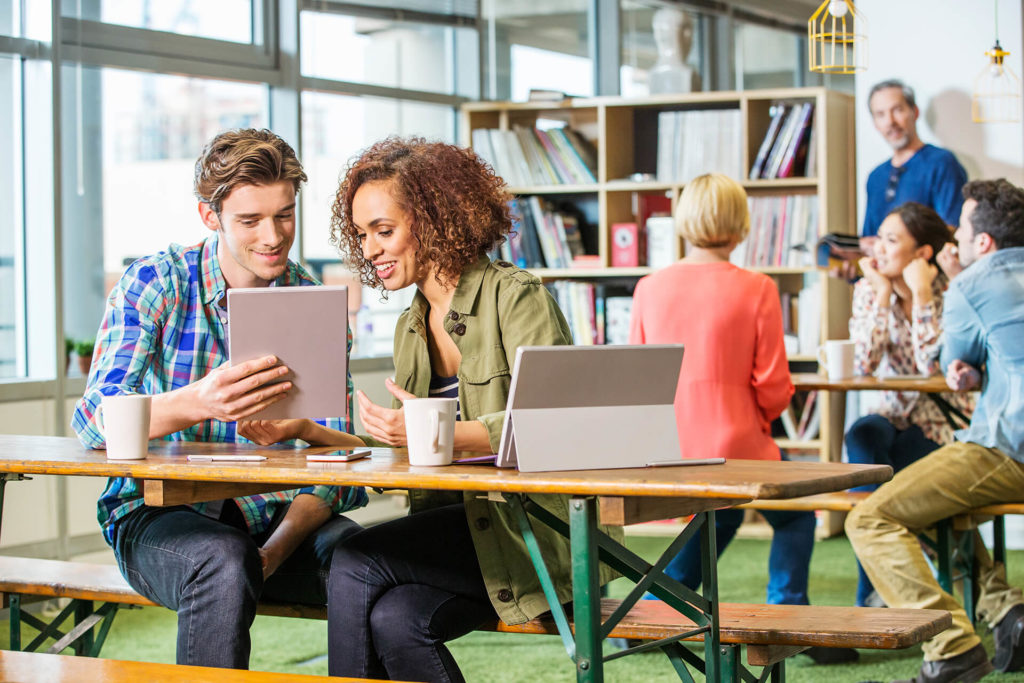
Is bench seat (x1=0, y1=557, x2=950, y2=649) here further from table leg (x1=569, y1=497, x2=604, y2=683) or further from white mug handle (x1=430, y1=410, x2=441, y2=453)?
white mug handle (x1=430, y1=410, x2=441, y2=453)

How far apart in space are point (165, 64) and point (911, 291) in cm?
279

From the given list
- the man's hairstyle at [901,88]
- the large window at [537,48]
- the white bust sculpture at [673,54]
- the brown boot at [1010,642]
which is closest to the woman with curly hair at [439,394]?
the brown boot at [1010,642]

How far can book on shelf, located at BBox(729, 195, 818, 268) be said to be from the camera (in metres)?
5.20

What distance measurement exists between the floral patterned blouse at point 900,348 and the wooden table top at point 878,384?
9 centimetres

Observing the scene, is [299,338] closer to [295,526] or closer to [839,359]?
[295,526]

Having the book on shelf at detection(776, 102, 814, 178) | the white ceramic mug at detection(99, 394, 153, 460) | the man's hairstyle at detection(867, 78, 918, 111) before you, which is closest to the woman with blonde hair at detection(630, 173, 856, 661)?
the white ceramic mug at detection(99, 394, 153, 460)

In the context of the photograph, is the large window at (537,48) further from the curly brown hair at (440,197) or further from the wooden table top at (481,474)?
the wooden table top at (481,474)

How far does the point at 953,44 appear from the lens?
4941mm

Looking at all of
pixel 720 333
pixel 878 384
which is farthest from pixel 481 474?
pixel 878 384

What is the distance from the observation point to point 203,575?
214 centimetres

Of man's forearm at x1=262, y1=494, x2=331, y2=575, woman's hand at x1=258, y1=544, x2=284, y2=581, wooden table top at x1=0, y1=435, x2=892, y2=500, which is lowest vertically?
woman's hand at x1=258, y1=544, x2=284, y2=581

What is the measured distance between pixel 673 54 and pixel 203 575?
4310 millimetres

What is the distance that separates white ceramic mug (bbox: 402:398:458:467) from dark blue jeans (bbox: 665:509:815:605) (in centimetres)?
166

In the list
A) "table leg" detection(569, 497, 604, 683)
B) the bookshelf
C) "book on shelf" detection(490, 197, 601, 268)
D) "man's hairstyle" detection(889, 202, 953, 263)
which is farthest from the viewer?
"book on shelf" detection(490, 197, 601, 268)
